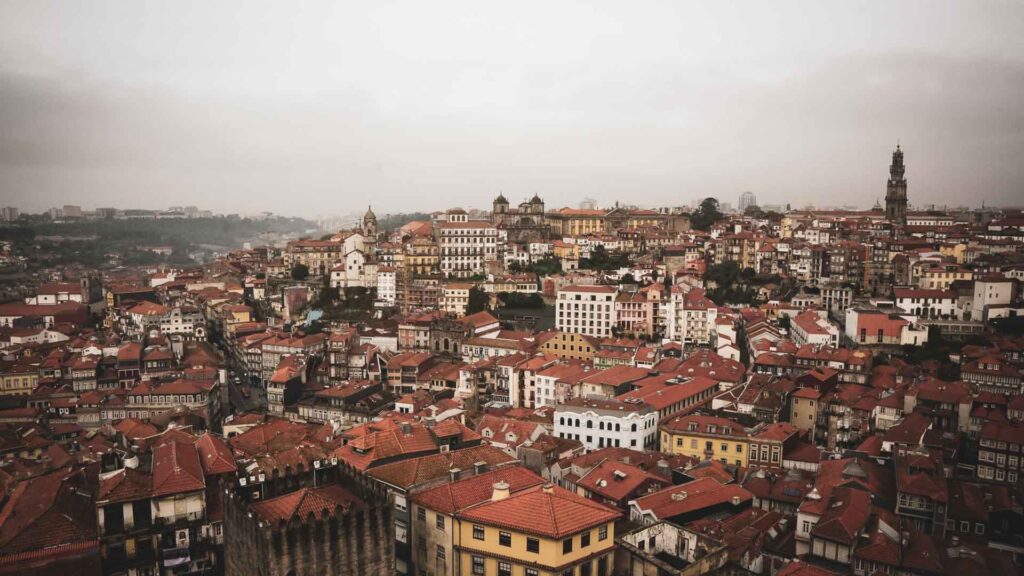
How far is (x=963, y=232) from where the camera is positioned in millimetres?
59500

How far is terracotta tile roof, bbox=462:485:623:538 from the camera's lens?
15.3 m

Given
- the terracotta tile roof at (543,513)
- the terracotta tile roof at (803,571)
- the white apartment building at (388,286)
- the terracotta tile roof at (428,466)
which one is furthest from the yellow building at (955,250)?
the terracotta tile roof at (543,513)

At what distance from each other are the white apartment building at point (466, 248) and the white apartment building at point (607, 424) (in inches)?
1632

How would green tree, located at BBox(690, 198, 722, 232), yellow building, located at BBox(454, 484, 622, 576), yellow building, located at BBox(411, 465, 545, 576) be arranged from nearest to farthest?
yellow building, located at BBox(454, 484, 622, 576) < yellow building, located at BBox(411, 465, 545, 576) < green tree, located at BBox(690, 198, 722, 232)

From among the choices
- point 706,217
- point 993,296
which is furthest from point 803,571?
point 706,217

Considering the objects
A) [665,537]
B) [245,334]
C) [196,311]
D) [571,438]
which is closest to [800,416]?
[571,438]

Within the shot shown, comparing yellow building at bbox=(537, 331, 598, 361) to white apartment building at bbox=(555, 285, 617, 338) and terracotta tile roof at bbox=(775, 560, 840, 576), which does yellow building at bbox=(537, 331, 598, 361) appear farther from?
terracotta tile roof at bbox=(775, 560, 840, 576)

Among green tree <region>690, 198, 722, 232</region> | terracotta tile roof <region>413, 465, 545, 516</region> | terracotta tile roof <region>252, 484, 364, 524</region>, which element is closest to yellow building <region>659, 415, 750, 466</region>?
terracotta tile roof <region>413, 465, 545, 516</region>

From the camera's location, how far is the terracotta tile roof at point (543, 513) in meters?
15.3

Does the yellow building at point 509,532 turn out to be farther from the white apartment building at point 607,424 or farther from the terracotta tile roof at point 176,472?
the white apartment building at point 607,424

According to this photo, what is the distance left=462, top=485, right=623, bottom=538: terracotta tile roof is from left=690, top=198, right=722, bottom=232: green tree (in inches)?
3057

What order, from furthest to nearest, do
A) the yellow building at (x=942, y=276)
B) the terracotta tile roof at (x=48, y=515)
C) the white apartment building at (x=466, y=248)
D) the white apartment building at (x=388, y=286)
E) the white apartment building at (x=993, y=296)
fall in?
the white apartment building at (x=466, y=248) < the white apartment building at (x=388, y=286) < the yellow building at (x=942, y=276) < the white apartment building at (x=993, y=296) < the terracotta tile roof at (x=48, y=515)

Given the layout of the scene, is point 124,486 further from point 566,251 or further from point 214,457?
point 566,251

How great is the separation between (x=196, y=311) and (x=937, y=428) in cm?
5630
